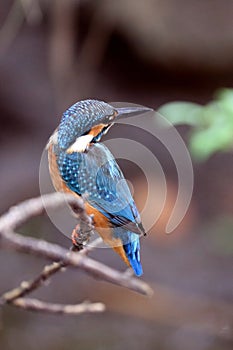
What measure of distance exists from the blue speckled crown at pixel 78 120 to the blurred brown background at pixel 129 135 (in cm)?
256

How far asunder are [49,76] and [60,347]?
1.52 meters

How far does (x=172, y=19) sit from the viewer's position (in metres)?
3.68

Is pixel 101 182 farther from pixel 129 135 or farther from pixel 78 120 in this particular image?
pixel 129 135

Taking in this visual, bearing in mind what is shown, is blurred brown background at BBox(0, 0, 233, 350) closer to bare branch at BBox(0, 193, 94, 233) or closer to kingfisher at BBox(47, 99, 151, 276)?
kingfisher at BBox(47, 99, 151, 276)

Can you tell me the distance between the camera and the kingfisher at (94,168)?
460mm

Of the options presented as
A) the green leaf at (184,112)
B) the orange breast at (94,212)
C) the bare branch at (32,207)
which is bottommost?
the green leaf at (184,112)

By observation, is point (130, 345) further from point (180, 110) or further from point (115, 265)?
point (180, 110)

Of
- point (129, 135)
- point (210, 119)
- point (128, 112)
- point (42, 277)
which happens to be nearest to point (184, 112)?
point (210, 119)

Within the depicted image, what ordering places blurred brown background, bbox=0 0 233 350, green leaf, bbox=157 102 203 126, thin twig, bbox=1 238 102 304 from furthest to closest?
1. blurred brown background, bbox=0 0 233 350
2. green leaf, bbox=157 102 203 126
3. thin twig, bbox=1 238 102 304

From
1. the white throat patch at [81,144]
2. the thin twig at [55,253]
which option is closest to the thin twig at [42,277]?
→ the thin twig at [55,253]

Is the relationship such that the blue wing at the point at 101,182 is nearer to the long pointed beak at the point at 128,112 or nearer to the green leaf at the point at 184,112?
the long pointed beak at the point at 128,112

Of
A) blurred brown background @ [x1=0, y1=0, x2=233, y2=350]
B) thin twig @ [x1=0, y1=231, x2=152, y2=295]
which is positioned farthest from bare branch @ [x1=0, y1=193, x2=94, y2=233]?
blurred brown background @ [x1=0, y1=0, x2=233, y2=350]

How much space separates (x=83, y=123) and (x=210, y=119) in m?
1.05

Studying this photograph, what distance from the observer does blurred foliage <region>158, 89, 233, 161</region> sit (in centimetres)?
136
